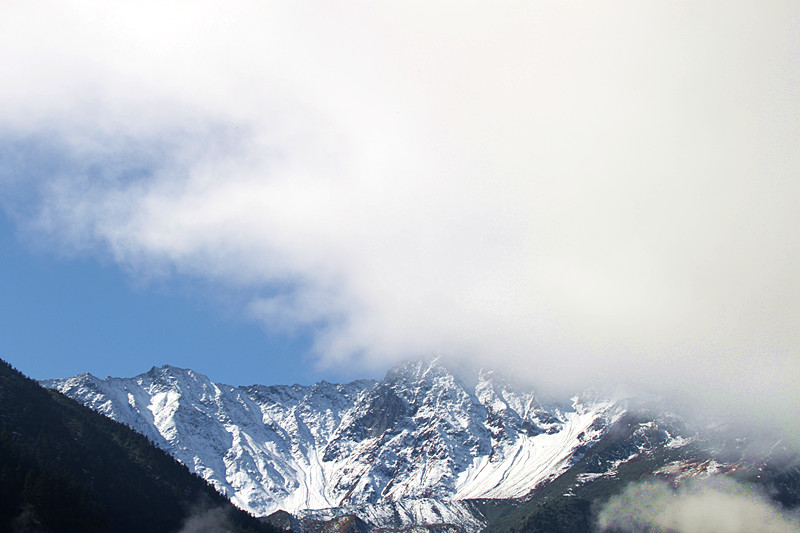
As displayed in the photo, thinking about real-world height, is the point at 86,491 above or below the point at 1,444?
below

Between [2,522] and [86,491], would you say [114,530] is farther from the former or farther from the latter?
[2,522]

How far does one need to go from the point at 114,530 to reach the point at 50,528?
1175 inches

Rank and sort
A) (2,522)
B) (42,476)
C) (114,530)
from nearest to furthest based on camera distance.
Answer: (2,522)
(42,476)
(114,530)

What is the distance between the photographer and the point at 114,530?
7776 inches

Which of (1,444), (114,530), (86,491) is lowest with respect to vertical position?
(114,530)

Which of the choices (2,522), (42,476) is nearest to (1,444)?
(42,476)

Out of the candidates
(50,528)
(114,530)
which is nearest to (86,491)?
(114,530)

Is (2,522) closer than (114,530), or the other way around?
(2,522)

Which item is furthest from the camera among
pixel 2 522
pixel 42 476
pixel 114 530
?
pixel 114 530

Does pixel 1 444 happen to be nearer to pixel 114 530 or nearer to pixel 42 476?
pixel 42 476

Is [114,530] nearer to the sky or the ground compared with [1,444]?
nearer to the ground

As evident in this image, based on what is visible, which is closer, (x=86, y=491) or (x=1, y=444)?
(x=1, y=444)

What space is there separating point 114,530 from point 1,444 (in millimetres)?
41411

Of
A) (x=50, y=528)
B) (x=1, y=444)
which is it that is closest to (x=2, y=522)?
(x=50, y=528)
